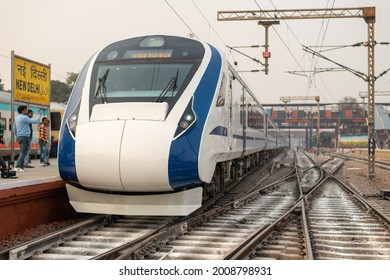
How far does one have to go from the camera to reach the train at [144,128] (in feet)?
16.7

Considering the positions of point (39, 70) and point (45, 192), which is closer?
point (45, 192)

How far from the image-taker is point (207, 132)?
5617mm

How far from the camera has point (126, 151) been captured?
502 centimetres

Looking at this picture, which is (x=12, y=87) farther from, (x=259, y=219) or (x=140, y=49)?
(x=259, y=219)

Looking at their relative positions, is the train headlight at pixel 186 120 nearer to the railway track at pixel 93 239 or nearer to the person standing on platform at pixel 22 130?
the railway track at pixel 93 239

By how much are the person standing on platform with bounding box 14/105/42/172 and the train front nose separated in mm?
2749

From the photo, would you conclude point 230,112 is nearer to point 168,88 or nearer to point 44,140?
point 168,88

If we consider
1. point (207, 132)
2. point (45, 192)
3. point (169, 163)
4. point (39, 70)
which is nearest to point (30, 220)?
point (45, 192)

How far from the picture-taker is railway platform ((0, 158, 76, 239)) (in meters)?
5.14

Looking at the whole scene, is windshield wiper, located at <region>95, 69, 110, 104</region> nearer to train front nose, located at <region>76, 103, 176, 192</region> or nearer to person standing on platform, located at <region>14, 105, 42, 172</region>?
train front nose, located at <region>76, 103, 176, 192</region>

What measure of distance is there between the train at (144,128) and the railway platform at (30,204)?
45cm

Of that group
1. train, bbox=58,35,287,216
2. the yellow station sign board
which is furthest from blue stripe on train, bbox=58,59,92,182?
the yellow station sign board

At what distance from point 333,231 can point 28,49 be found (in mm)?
4316

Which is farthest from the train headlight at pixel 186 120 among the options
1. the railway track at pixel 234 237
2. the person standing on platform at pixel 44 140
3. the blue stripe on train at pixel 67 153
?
the person standing on platform at pixel 44 140
